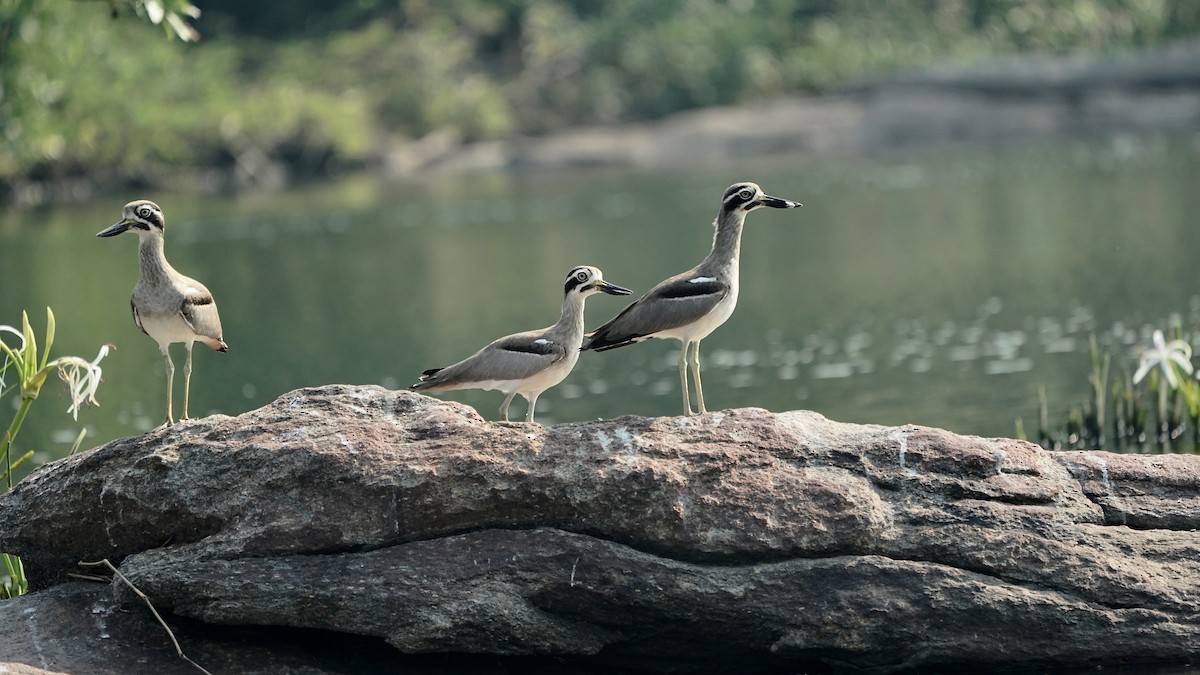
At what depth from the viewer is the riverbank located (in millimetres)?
59438

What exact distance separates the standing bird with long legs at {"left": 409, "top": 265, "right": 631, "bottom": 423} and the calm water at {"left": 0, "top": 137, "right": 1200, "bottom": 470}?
304 inches

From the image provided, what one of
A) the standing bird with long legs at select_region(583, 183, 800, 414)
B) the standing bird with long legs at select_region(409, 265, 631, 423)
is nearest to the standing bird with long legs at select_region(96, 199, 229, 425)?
the standing bird with long legs at select_region(409, 265, 631, 423)

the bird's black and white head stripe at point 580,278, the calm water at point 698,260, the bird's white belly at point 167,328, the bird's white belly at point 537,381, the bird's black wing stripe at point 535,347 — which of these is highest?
the calm water at point 698,260

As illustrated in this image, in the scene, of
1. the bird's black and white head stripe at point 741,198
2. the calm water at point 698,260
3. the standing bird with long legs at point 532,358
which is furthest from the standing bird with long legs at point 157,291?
the calm water at point 698,260

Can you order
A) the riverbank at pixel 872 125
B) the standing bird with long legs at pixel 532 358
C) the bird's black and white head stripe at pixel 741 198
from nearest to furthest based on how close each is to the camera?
the standing bird with long legs at pixel 532 358 → the bird's black and white head stripe at pixel 741 198 → the riverbank at pixel 872 125

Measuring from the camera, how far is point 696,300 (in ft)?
37.7

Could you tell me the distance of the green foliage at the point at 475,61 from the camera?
6156cm

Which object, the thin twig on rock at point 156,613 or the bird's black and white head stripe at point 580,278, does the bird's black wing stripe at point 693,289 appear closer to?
the bird's black and white head stripe at point 580,278

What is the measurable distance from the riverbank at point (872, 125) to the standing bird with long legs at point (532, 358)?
49730mm

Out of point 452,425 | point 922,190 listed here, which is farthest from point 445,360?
point 922,190

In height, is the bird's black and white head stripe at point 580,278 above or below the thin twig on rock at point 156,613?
above

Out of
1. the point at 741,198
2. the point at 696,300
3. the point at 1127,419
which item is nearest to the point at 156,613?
the point at 696,300

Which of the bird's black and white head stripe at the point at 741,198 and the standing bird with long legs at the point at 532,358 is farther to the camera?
the bird's black and white head stripe at the point at 741,198

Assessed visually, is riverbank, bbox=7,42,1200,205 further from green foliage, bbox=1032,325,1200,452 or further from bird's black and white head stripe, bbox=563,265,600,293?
bird's black and white head stripe, bbox=563,265,600,293
